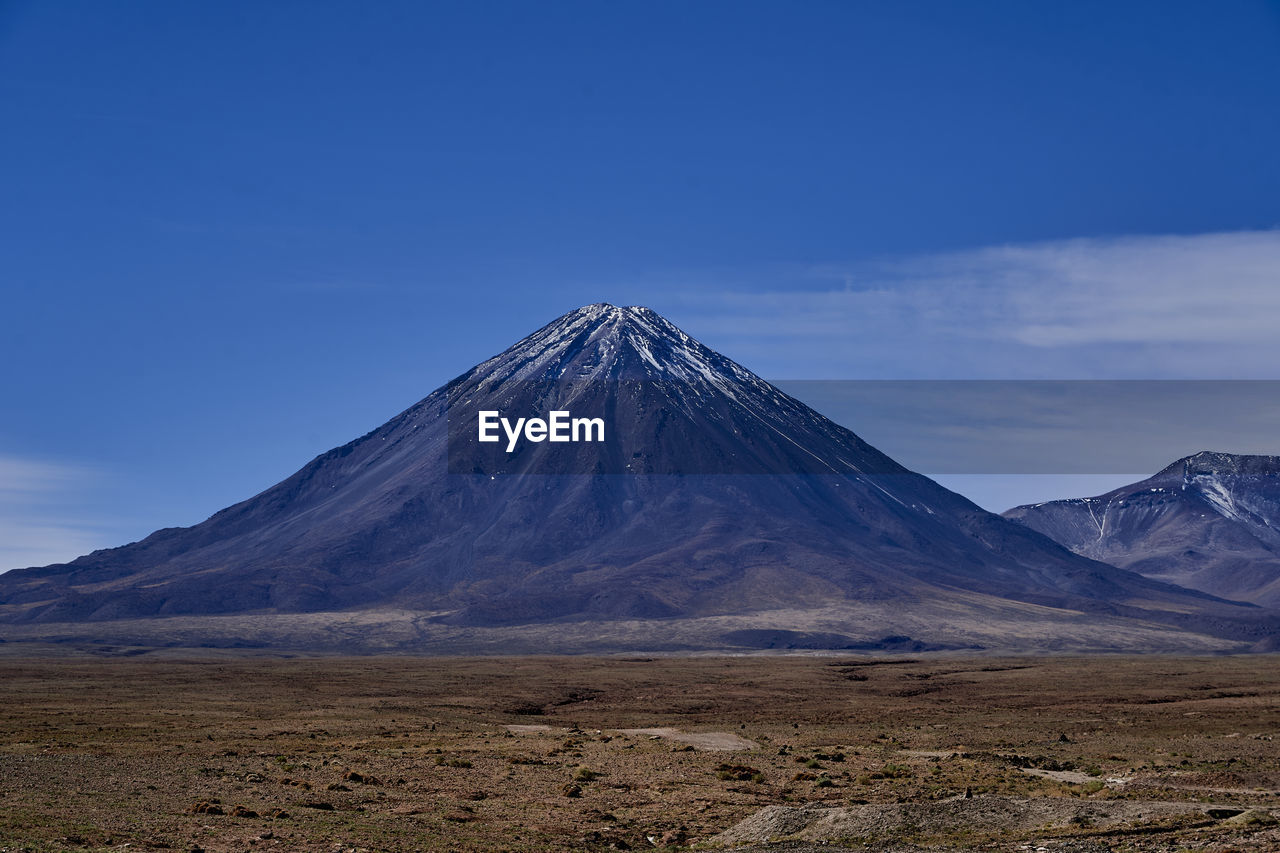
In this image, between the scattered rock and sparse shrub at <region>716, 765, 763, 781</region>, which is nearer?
the scattered rock

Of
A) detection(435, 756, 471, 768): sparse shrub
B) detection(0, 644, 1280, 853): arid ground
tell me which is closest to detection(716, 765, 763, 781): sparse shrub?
detection(0, 644, 1280, 853): arid ground

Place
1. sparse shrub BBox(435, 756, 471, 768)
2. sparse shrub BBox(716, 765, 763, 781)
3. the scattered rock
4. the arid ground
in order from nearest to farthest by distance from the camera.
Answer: the arid ground
the scattered rock
sparse shrub BBox(716, 765, 763, 781)
sparse shrub BBox(435, 756, 471, 768)

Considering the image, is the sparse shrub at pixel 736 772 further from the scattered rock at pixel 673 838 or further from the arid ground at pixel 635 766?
the scattered rock at pixel 673 838

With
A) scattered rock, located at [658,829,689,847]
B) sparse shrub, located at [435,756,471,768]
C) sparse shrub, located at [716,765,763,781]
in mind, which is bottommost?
scattered rock, located at [658,829,689,847]

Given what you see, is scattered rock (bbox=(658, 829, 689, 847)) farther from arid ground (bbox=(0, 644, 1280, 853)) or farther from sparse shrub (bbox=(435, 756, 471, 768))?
sparse shrub (bbox=(435, 756, 471, 768))

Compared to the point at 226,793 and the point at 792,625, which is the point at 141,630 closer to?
the point at 792,625

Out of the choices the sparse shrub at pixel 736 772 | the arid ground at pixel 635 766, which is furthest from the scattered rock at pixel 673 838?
the sparse shrub at pixel 736 772

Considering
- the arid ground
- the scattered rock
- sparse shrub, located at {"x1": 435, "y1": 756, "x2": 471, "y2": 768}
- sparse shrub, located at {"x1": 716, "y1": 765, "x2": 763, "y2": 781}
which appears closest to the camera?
the arid ground

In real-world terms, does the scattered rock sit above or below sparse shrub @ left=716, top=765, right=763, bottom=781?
below
